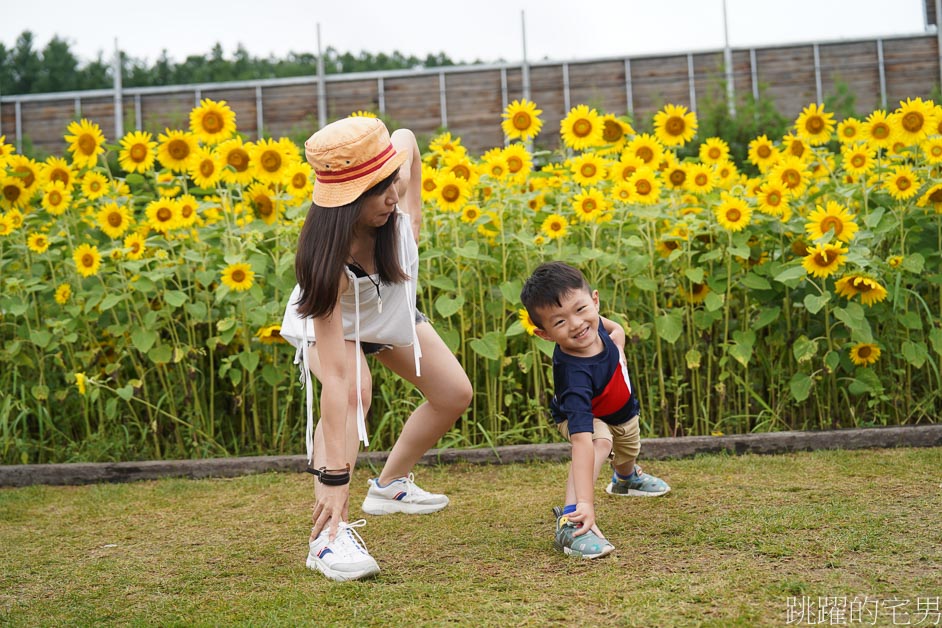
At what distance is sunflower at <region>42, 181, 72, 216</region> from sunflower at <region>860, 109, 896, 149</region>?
138 inches

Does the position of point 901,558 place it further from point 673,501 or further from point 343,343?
point 343,343

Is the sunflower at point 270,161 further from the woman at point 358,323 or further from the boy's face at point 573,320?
the boy's face at point 573,320

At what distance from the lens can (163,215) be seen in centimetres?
420

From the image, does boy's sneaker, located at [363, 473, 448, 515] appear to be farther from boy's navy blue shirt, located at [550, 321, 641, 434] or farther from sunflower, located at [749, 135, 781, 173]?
sunflower, located at [749, 135, 781, 173]

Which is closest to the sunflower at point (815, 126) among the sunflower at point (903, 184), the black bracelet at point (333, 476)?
the sunflower at point (903, 184)

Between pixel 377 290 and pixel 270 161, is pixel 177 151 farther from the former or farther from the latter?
pixel 377 290

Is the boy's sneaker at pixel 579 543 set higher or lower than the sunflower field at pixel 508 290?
lower

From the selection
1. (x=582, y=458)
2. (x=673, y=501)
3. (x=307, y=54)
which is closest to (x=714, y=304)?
(x=673, y=501)

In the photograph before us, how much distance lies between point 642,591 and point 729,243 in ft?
7.08

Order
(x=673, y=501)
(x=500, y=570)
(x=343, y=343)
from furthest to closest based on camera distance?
(x=673, y=501) → (x=343, y=343) → (x=500, y=570)

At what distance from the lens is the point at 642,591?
215 cm

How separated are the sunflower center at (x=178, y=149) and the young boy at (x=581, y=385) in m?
2.26

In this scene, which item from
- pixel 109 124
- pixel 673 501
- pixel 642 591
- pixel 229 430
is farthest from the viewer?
pixel 109 124

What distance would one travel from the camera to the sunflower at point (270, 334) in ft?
12.8
